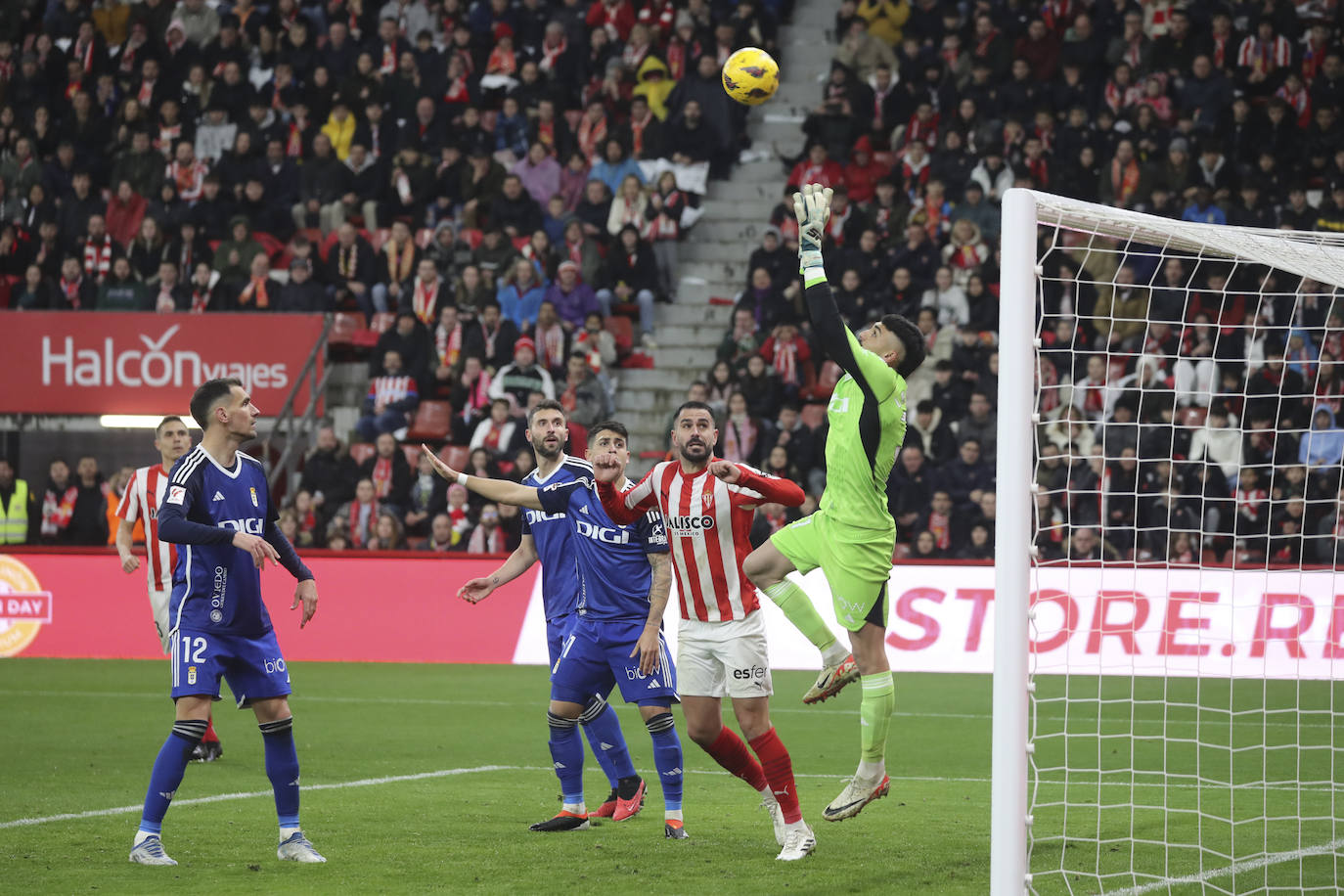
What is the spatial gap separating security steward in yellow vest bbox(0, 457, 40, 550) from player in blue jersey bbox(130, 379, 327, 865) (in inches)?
473

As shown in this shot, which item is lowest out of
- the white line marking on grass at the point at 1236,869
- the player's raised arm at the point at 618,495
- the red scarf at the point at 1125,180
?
the white line marking on grass at the point at 1236,869

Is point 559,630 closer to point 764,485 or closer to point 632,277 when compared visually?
point 764,485

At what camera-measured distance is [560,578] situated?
842 cm

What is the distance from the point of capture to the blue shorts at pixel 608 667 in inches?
303

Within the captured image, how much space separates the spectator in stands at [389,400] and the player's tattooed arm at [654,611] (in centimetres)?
1145

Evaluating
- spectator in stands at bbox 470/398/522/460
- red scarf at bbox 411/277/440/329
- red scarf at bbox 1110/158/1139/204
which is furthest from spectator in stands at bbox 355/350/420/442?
red scarf at bbox 1110/158/1139/204

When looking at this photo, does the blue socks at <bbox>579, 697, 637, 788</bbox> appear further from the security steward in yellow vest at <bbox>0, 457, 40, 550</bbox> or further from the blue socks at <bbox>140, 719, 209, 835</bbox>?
the security steward in yellow vest at <bbox>0, 457, 40, 550</bbox>

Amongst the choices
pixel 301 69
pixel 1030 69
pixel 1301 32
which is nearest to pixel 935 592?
pixel 1030 69

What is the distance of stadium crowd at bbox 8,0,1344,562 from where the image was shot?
54.1 ft

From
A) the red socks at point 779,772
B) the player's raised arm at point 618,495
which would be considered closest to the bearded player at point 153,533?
the player's raised arm at point 618,495

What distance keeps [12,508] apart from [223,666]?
12.4m

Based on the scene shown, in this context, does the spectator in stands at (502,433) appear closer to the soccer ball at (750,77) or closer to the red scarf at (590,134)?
the red scarf at (590,134)

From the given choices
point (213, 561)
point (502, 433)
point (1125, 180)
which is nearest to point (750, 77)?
point (213, 561)

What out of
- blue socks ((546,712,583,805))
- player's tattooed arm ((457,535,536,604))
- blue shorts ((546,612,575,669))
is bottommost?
blue socks ((546,712,583,805))
